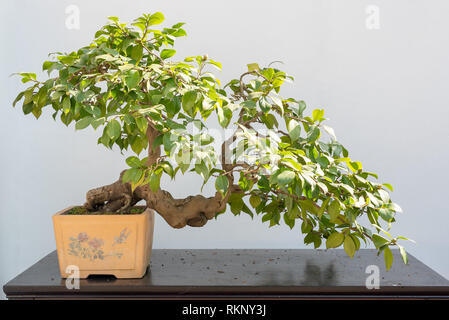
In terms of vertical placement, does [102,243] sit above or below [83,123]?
below

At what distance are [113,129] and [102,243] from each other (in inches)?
16.6

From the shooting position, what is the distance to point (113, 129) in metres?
1.07

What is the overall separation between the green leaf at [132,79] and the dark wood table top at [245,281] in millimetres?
537

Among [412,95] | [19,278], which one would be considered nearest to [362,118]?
[412,95]

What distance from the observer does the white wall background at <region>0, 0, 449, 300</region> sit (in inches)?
76.0

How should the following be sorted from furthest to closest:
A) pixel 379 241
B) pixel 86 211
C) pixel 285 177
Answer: pixel 86 211 < pixel 379 241 < pixel 285 177

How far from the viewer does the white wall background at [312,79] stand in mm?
1930

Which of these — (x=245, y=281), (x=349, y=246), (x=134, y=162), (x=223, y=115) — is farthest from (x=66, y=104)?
(x=349, y=246)

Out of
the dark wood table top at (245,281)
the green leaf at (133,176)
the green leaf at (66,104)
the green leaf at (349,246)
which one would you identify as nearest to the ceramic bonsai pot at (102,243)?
the dark wood table top at (245,281)

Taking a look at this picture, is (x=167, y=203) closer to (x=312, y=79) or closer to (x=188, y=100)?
(x=188, y=100)

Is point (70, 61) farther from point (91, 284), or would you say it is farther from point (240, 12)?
point (240, 12)

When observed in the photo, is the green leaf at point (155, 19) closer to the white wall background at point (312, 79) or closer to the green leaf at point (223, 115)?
the green leaf at point (223, 115)

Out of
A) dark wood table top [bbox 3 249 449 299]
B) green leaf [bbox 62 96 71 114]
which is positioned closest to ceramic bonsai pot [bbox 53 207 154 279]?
dark wood table top [bbox 3 249 449 299]
